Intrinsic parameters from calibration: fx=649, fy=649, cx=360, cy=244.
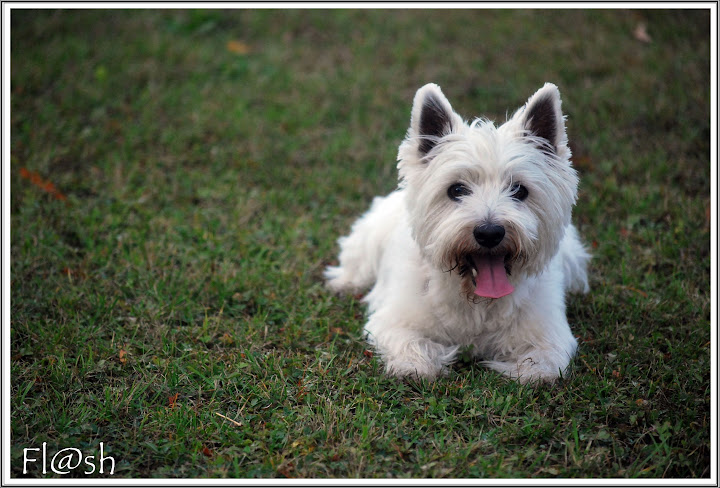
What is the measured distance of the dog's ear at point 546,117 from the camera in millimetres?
3492

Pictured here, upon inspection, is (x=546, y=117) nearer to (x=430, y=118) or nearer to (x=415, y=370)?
(x=430, y=118)

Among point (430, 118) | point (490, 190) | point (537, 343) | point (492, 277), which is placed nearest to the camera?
point (490, 190)

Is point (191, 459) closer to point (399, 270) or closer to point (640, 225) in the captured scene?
point (399, 270)

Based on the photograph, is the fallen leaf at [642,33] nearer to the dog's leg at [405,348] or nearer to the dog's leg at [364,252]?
the dog's leg at [364,252]

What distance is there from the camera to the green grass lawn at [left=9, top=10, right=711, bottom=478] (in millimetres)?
3252

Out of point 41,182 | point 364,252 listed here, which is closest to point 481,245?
point 364,252

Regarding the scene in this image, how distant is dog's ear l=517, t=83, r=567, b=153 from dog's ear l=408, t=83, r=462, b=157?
1.24ft

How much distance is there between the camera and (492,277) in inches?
139

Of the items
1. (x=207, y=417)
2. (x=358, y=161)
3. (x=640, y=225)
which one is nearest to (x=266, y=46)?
(x=358, y=161)

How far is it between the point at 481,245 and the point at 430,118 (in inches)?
31.5

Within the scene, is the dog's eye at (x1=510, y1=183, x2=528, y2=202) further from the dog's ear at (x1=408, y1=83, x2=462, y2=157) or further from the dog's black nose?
the dog's ear at (x1=408, y1=83, x2=462, y2=157)

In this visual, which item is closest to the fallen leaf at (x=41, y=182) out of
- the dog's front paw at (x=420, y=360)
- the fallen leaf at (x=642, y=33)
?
the dog's front paw at (x=420, y=360)

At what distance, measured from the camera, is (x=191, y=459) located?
3.13 m

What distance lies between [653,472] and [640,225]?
9.72 feet
